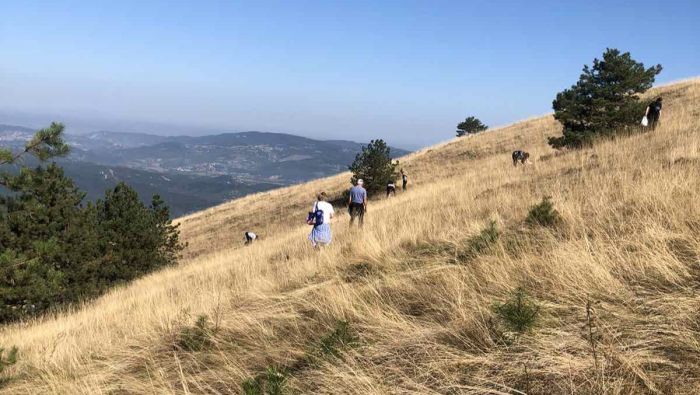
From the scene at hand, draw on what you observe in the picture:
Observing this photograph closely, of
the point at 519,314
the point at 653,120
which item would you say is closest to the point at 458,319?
the point at 519,314

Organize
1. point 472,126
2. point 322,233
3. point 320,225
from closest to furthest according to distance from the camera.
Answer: point 322,233 → point 320,225 → point 472,126

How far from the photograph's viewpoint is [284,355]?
316 cm

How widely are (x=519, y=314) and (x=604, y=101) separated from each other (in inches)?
666

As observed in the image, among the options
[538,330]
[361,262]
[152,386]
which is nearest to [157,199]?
[361,262]

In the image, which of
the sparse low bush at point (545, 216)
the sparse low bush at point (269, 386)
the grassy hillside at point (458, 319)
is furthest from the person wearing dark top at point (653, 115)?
the sparse low bush at point (269, 386)

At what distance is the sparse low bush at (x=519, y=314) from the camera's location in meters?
2.53

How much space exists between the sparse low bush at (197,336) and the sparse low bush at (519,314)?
2328 millimetres

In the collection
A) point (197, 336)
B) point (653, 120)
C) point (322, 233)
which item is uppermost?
point (653, 120)

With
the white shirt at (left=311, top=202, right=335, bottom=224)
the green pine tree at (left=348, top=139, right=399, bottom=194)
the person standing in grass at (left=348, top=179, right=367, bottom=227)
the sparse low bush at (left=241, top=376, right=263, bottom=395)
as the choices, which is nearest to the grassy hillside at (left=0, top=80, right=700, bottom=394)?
the sparse low bush at (left=241, top=376, right=263, bottom=395)

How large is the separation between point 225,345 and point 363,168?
22.7 m

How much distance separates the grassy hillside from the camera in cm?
221

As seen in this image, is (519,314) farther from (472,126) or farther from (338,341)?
(472,126)

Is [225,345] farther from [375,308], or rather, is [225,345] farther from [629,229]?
[629,229]

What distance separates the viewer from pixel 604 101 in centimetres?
1672
